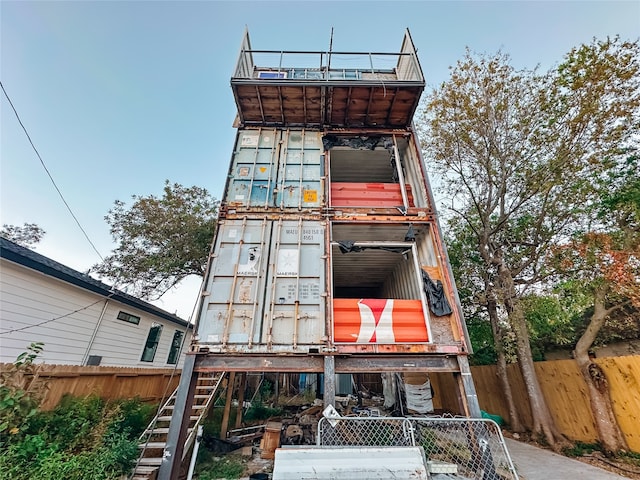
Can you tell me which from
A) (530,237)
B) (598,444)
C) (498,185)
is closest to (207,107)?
(498,185)

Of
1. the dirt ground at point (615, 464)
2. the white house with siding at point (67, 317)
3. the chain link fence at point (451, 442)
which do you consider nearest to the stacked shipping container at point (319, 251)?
the chain link fence at point (451, 442)

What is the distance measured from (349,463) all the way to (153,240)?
42.6ft

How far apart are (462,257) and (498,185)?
10.9ft

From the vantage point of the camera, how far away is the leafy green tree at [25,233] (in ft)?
61.3

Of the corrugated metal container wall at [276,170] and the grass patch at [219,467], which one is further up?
the corrugated metal container wall at [276,170]

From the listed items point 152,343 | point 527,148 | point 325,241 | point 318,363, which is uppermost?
point 527,148

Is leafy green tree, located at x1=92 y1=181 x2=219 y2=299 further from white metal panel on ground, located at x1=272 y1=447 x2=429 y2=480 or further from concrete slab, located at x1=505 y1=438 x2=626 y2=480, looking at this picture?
concrete slab, located at x1=505 y1=438 x2=626 y2=480

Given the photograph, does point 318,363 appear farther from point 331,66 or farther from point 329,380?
point 331,66

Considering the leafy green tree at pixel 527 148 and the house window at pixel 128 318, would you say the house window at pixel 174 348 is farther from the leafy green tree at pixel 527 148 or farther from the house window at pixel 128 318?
the leafy green tree at pixel 527 148

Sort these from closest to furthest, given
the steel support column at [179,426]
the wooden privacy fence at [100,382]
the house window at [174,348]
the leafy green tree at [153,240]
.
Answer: the steel support column at [179,426], the wooden privacy fence at [100,382], the leafy green tree at [153,240], the house window at [174,348]

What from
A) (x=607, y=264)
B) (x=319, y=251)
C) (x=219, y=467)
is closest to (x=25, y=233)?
(x=219, y=467)

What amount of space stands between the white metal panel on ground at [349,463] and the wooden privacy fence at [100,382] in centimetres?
442

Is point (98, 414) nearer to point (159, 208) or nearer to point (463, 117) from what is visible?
point (159, 208)

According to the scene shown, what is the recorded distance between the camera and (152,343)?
12.1 metres
